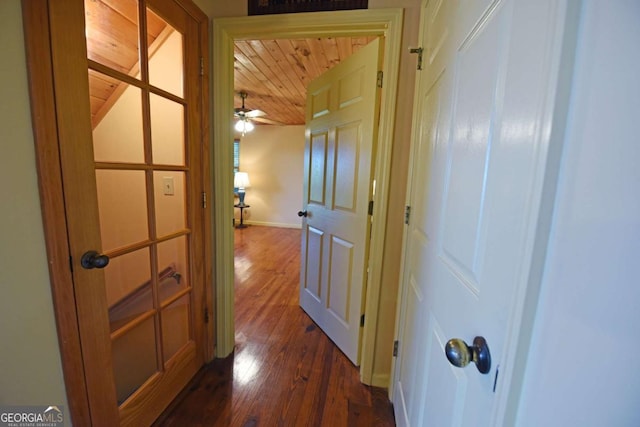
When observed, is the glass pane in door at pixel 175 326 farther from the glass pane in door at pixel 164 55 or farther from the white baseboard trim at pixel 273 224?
the white baseboard trim at pixel 273 224

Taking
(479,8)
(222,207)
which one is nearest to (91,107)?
(222,207)

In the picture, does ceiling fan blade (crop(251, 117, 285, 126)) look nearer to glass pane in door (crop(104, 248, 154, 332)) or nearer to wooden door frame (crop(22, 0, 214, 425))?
glass pane in door (crop(104, 248, 154, 332))

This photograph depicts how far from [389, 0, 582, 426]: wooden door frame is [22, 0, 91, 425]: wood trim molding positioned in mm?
1175

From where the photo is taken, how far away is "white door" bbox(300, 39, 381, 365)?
59.8 inches

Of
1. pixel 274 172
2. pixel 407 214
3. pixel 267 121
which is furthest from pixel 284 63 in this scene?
pixel 274 172

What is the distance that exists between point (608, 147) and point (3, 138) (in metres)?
1.22

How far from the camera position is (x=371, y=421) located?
1.31 metres

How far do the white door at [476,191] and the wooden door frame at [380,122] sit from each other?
269mm

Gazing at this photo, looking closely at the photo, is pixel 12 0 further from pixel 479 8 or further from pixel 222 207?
pixel 479 8

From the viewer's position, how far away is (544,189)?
1.09 feet

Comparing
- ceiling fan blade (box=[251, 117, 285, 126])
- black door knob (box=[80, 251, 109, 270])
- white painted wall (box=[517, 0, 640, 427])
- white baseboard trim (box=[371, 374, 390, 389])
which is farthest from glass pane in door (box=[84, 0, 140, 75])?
ceiling fan blade (box=[251, 117, 285, 126])

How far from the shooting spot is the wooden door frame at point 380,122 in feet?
4.27

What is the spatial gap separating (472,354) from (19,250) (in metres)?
1.17

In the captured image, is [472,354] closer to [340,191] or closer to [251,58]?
[340,191]
